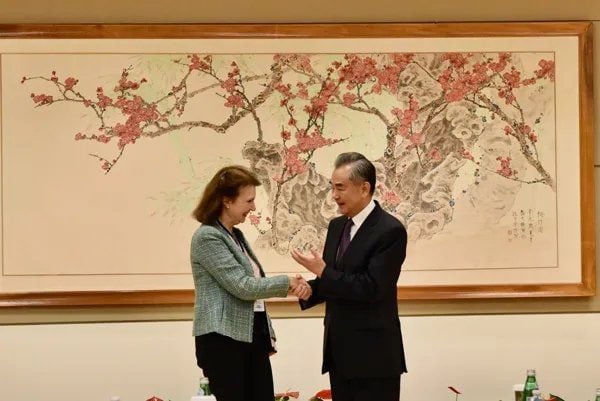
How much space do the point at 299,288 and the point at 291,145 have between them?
3.78 ft

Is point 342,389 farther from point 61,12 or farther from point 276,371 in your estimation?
point 61,12

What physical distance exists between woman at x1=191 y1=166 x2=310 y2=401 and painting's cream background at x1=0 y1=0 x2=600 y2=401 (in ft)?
3.32

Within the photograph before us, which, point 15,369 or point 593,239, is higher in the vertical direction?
point 593,239

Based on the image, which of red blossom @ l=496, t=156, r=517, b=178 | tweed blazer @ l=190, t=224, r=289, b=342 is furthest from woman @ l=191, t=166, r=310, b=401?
red blossom @ l=496, t=156, r=517, b=178

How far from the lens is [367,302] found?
153 inches

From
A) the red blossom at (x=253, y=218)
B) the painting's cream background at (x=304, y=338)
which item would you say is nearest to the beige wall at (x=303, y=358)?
the painting's cream background at (x=304, y=338)

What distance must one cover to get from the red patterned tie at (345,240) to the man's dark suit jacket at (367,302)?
7 centimetres

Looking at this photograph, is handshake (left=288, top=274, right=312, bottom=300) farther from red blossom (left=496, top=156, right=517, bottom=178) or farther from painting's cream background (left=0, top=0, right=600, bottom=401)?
red blossom (left=496, top=156, right=517, bottom=178)

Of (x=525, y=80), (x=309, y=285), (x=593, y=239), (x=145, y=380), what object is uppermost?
(x=525, y=80)

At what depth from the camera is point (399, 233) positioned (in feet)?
12.8

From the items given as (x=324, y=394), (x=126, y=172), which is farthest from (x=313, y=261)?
(x=126, y=172)

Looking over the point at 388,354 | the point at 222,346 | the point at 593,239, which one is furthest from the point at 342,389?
the point at 593,239

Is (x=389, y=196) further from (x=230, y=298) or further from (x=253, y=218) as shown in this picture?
(x=230, y=298)

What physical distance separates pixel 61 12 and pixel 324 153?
149cm
